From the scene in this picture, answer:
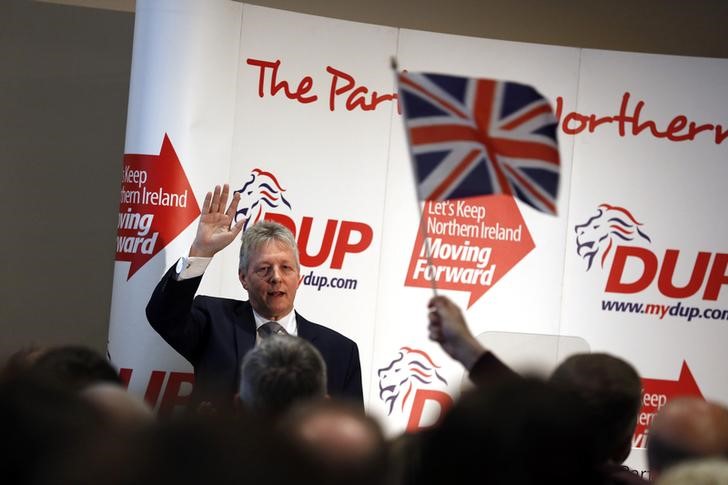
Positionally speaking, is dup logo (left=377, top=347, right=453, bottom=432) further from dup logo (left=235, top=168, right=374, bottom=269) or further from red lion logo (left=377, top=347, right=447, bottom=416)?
dup logo (left=235, top=168, right=374, bottom=269)

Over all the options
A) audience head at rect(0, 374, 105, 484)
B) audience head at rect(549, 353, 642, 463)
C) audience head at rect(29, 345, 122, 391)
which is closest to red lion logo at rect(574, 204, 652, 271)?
audience head at rect(549, 353, 642, 463)

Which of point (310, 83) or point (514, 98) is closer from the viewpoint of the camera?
point (514, 98)

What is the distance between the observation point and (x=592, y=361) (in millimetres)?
2461

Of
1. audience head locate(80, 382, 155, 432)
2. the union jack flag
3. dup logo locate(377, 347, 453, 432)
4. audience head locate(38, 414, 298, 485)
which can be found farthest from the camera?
dup logo locate(377, 347, 453, 432)

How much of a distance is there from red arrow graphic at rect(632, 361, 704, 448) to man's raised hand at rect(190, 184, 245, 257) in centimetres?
256

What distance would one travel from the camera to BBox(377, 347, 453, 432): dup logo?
570 cm

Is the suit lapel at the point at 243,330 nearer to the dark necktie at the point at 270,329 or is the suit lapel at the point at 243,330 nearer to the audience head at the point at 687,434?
the dark necktie at the point at 270,329

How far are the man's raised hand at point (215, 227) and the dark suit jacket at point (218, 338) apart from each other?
19 cm

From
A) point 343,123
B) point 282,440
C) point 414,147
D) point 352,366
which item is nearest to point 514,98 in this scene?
point 414,147

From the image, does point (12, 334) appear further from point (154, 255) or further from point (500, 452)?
point (500, 452)

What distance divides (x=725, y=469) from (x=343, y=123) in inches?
172

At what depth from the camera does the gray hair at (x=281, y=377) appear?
237 cm

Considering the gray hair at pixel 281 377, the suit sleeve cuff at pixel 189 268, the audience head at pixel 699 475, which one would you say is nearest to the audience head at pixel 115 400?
the gray hair at pixel 281 377

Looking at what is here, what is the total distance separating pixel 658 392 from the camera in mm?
5836
